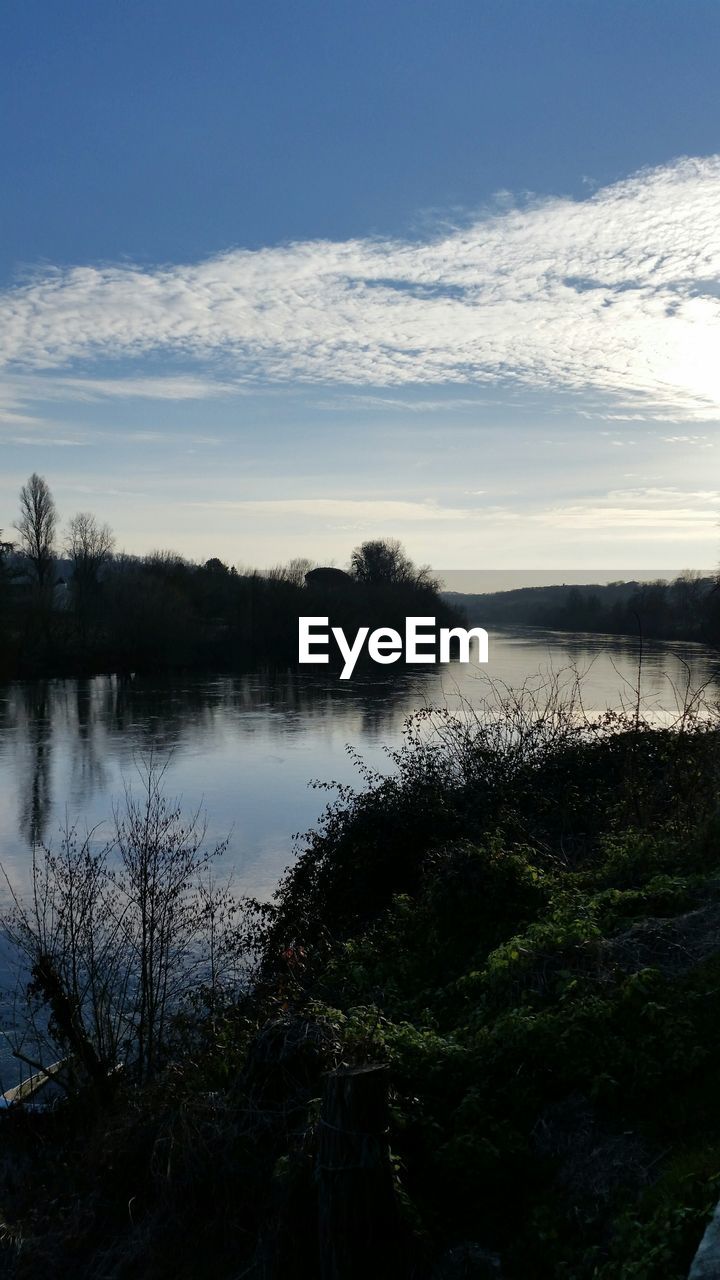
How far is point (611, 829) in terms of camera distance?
40.3 feet

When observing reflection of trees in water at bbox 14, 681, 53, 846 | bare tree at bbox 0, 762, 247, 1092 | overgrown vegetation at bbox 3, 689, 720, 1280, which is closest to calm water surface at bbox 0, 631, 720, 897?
reflection of trees in water at bbox 14, 681, 53, 846

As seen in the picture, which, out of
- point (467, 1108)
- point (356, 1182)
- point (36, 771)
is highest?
point (356, 1182)

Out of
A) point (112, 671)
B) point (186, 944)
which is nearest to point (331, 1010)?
point (186, 944)

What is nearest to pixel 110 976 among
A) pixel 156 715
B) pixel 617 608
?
pixel 156 715

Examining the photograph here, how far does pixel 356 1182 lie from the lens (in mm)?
4234

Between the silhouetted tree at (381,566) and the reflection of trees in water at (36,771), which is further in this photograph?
the silhouetted tree at (381,566)

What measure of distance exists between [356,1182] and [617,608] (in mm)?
73901

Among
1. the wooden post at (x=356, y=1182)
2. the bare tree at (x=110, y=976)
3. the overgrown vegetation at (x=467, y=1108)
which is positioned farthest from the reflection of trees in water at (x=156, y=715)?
the wooden post at (x=356, y=1182)

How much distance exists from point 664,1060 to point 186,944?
7.58m

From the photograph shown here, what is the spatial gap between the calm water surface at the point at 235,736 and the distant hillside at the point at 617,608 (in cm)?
272

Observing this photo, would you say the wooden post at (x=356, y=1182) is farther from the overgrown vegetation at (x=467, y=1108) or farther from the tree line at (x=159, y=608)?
the tree line at (x=159, y=608)

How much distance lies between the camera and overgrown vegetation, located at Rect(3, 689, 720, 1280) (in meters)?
4.44

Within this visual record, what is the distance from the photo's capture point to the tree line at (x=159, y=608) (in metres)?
52.2

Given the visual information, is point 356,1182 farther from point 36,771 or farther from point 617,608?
point 617,608
